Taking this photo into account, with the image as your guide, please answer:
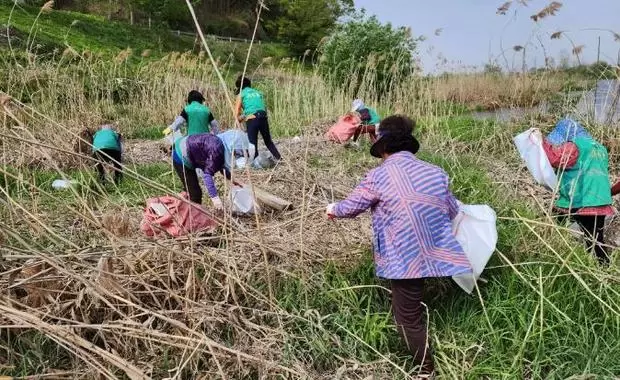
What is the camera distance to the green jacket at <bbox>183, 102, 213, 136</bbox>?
4996mm

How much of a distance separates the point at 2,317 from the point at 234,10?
40828 mm

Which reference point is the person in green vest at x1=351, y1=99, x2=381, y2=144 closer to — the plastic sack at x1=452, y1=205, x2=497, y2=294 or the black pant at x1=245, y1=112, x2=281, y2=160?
the black pant at x1=245, y1=112, x2=281, y2=160

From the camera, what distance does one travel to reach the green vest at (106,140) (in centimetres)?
532

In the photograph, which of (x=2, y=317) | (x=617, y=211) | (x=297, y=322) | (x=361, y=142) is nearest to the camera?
(x=2, y=317)

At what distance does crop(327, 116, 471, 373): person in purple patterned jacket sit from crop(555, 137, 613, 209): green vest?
1465 millimetres

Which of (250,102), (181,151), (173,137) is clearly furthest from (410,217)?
(250,102)

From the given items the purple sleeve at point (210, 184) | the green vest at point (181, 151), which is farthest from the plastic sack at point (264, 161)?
the purple sleeve at point (210, 184)

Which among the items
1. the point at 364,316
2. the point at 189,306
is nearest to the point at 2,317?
the point at 189,306

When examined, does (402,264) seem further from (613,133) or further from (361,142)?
(361,142)

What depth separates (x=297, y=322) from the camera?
247 cm

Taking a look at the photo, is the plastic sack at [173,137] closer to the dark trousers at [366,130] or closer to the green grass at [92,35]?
the dark trousers at [366,130]

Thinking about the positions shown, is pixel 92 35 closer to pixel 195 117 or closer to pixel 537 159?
pixel 195 117

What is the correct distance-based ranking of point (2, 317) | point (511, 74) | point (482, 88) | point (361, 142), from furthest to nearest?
1. point (482, 88)
2. point (361, 142)
3. point (511, 74)
4. point (2, 317)

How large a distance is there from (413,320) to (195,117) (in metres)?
3.36
